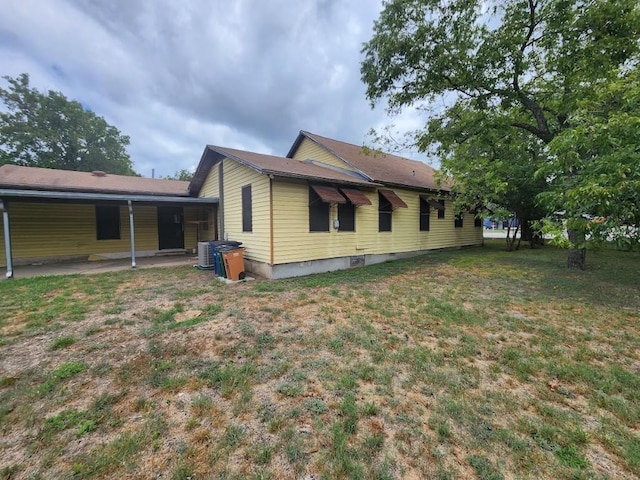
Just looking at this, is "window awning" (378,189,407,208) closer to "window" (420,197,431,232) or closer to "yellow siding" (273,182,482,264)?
"yellow siding" (273,182,482,264)

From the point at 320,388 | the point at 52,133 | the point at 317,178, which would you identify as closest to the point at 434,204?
the point at 317,178

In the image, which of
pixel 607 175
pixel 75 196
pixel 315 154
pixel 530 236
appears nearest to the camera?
pixel 607 175

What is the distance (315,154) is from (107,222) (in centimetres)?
902

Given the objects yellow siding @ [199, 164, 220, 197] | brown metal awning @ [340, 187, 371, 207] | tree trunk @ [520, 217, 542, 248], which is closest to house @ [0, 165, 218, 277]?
yellow siding @ [199, 164, 220, 197]

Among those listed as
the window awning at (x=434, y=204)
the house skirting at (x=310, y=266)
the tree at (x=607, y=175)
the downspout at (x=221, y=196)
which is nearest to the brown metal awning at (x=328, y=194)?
the house skirting at (x=310, y=266)

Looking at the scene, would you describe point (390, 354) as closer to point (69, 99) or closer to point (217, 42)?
point (217, 42)

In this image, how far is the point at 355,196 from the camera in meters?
8.28

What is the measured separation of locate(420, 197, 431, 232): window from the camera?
11.2 meters

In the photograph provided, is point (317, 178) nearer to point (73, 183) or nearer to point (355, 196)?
point (355, 196)

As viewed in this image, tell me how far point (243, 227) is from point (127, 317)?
4605mm

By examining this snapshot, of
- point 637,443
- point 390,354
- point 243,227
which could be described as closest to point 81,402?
point 390,354

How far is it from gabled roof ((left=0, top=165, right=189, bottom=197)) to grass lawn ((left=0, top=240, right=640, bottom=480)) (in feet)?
18.5

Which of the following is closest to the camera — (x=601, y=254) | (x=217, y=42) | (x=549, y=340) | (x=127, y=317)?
(x=549, y=340)

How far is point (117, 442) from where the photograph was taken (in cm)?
197
